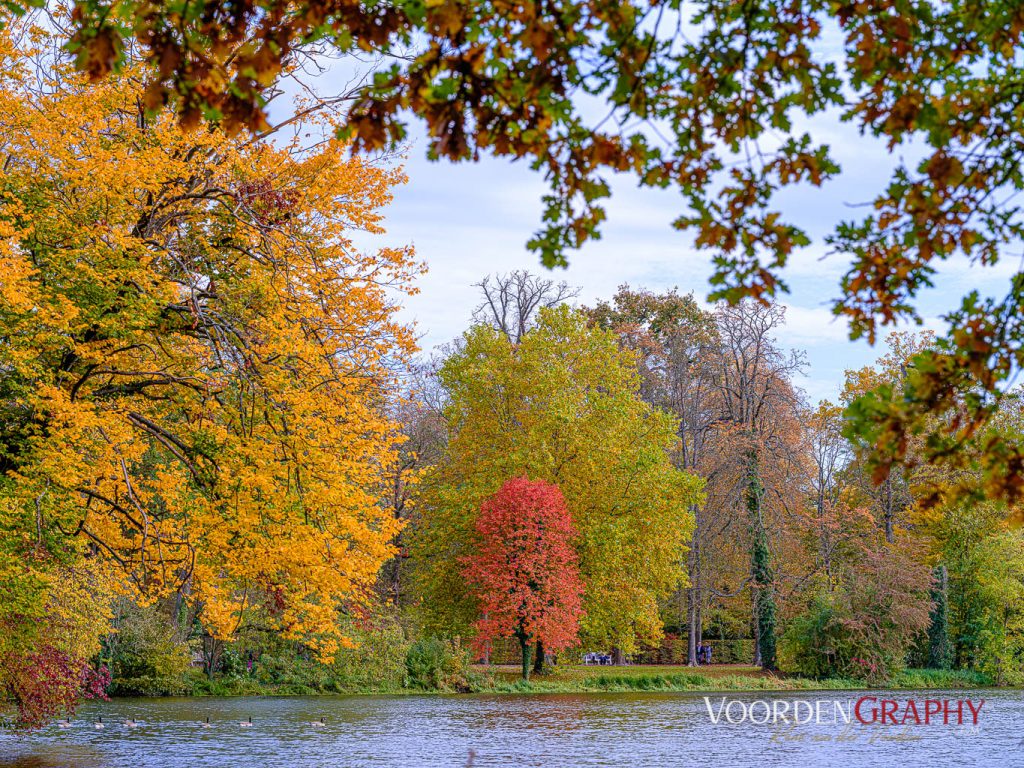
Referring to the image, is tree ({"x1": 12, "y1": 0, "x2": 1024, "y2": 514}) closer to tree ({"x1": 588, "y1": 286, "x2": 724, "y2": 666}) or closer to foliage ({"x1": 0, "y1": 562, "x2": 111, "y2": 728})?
foliage ({"x1": 0, "y1": 562, "x2": 111, "y2": 728})

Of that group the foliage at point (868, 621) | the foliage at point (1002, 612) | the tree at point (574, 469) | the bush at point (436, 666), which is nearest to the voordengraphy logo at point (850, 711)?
the foliage at point (868, 621)

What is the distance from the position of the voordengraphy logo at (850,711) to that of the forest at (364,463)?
193 inches

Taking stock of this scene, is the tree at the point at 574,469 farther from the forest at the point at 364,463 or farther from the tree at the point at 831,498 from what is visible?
the tree at the point at 831,498

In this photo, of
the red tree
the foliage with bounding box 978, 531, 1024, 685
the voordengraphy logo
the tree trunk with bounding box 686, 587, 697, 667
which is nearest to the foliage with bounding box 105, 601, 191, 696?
the red tree

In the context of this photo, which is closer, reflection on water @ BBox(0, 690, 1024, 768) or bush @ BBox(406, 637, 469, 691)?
reflection on water @ BBox(0, 690, 1024, 768)

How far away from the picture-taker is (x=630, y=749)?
1579 centimetres

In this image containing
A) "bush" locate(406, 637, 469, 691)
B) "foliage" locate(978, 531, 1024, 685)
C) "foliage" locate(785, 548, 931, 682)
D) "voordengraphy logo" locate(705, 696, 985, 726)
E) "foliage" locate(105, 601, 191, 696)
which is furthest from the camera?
"foliage" locate(978, 531, 1024, 685)

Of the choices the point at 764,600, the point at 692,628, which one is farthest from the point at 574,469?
the point at 692,628

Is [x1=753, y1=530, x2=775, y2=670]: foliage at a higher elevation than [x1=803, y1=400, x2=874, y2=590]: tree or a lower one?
lower

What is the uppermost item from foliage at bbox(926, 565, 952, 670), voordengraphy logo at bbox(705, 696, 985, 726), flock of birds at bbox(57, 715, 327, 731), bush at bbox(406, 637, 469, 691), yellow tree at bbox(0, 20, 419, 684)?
yellow tree at bbox(0, 20, 419, 684)

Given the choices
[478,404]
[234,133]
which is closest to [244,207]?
[234,133]

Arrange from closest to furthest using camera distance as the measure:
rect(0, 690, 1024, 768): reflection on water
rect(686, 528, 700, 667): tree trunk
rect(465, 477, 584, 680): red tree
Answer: rect(0, 690, 1024, 768): reflection on water < rect(465, 477, 584, 680): red tree < rect(686, 528, 700, 667): tree trunk

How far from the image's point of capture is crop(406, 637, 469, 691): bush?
1115 inches

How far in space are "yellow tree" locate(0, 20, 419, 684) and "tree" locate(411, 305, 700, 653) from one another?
1573 cm
